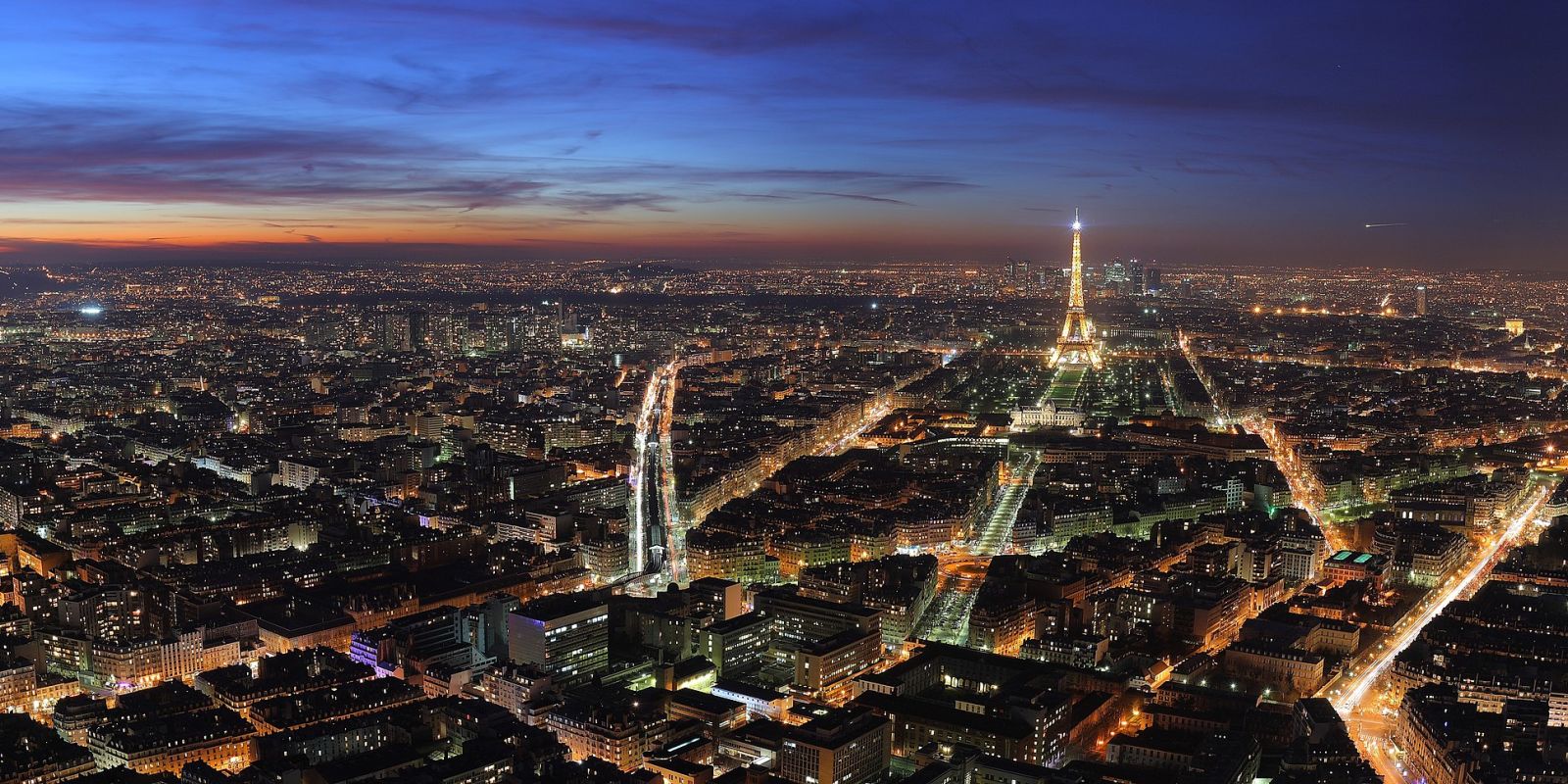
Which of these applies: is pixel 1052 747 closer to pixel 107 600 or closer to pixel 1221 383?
pixel 107 600

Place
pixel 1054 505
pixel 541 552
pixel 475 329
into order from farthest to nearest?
pixel 475 329, pixel 1054 505, pixel 541 552

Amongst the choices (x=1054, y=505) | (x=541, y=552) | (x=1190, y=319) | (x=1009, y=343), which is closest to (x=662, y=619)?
(x=541, y=552)

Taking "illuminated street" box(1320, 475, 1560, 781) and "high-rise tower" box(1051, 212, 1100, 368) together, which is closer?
"illuminated street" box(1320, 475, 1560, 781)

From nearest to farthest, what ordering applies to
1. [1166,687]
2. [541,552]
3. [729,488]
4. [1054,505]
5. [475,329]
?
[1166,687] < [541,552] < [1054,505] < [729,488] < [475,329]

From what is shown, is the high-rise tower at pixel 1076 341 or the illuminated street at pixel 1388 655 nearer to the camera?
the illuminated street at pixel 1388 655

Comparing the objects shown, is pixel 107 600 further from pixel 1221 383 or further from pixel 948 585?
pixel 1221 383

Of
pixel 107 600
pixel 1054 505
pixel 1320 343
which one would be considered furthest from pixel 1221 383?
pixel 107 600

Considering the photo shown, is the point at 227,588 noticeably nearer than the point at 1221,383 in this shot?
Yes

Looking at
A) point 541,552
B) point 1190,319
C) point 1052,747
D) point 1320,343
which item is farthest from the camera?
point 1190,319

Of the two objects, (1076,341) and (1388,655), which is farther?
(1076,341)
